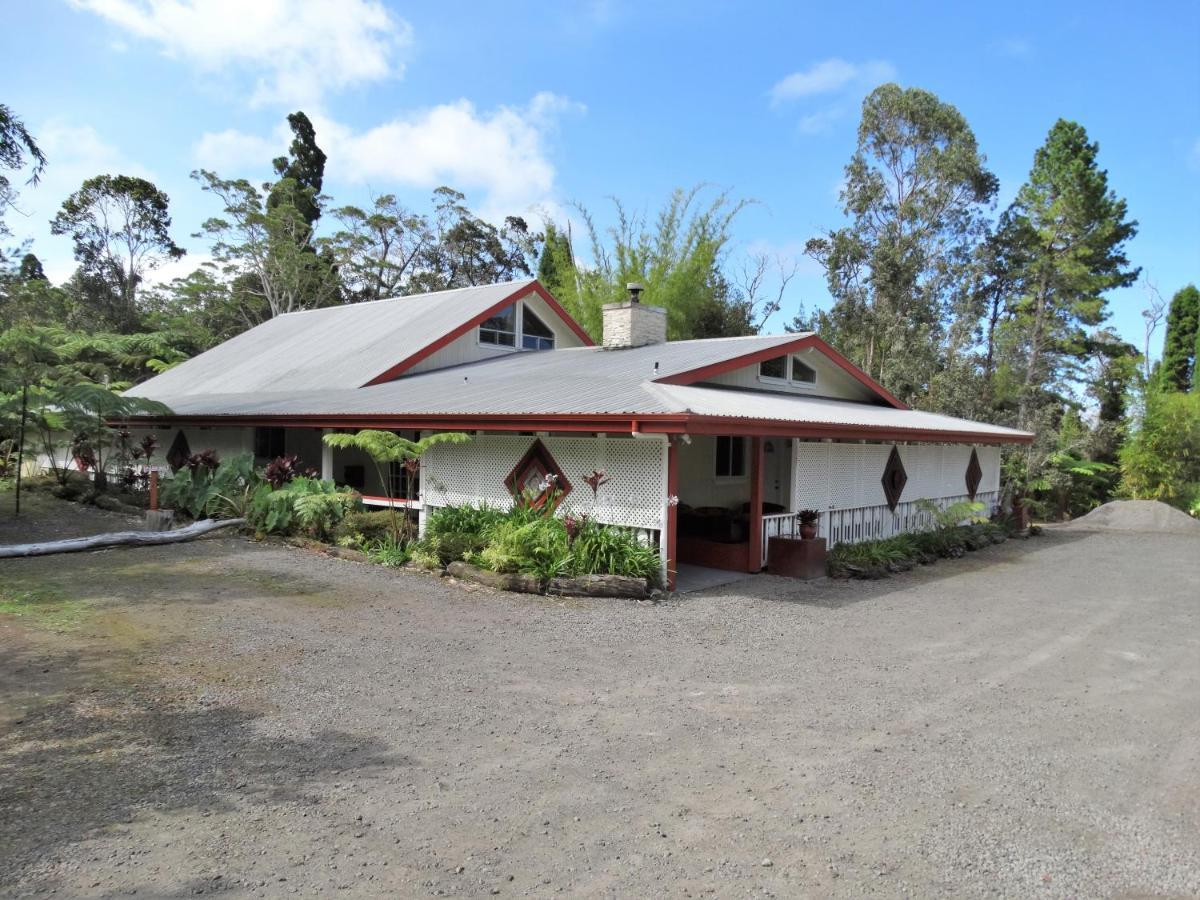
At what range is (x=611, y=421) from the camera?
9.40 m

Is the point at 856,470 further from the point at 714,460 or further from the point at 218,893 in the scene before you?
the point at 218,893

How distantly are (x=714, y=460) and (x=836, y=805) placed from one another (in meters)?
10.7

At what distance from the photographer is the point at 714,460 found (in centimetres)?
1462

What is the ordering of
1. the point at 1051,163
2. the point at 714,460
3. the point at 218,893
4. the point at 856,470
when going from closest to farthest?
1. the point at 218,893
2. the point at 856,470
3. the point at 714,460
4. the point at 1051,163

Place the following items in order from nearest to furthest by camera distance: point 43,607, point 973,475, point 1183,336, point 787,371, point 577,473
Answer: point 43,607, point 577,473, point 787,371, point 973,475, point 1183,336

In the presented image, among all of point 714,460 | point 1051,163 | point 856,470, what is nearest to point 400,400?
point 714,460

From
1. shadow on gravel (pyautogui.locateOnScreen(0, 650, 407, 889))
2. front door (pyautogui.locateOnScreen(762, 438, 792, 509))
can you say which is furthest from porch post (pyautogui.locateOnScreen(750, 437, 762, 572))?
shadow on gravel (pyautogui.locateOnScreen(0, 650, 407, 889))

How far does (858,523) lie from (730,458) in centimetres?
276

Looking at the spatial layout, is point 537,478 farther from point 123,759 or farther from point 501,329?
point 501,329

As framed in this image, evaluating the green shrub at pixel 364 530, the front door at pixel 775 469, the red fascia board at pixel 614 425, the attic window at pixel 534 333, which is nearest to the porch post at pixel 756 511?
the red fascia board at pixel 614 425

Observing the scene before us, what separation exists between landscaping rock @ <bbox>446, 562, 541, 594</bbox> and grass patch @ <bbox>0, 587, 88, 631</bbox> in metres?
3.89

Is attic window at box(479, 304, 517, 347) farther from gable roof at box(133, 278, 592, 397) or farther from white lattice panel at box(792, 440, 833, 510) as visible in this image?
white lattice panel at box(792, 440, 833, 510)

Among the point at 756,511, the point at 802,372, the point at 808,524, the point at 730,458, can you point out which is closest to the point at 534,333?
the point at 730,458

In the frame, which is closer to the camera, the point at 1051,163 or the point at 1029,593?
the point at 1029,593
